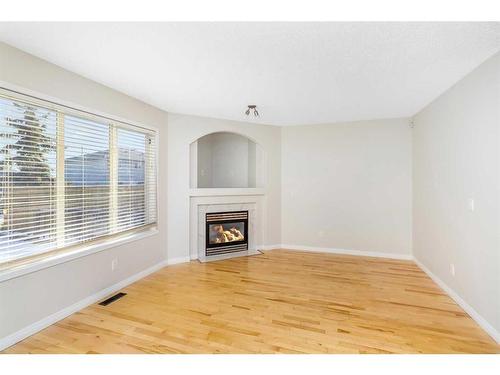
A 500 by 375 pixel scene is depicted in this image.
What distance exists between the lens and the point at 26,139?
213cm

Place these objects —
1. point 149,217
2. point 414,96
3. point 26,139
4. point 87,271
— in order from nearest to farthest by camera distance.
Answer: point 26,139, point 87,271, point 414,96, point 149,217

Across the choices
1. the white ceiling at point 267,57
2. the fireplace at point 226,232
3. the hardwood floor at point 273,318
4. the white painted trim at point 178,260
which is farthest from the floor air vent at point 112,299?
the white ceiling at point 267,57

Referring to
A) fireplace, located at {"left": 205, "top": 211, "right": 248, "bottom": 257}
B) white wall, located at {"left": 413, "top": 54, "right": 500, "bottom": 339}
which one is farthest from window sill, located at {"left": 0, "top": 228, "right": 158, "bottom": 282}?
white wall, located at {"left": 413, "top": 54, "right": 500, "bottom": 339}

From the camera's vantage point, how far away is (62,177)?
246 cm

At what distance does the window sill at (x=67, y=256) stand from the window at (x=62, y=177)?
78 mm

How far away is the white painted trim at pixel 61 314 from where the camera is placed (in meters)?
2.00

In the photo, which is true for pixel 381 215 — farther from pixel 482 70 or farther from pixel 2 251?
pixel 2 251

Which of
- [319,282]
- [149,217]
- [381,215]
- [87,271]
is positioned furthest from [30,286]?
[381,215]

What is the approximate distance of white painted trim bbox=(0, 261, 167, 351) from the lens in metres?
2.00

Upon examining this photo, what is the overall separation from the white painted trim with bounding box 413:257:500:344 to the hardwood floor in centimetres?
5

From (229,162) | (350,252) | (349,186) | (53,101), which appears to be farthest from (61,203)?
(350,252)

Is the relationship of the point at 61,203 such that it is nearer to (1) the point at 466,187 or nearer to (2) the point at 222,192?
(2) the point at 222,192

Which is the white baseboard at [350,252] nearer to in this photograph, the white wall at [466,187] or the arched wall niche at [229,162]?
the white wall at [466,187]
